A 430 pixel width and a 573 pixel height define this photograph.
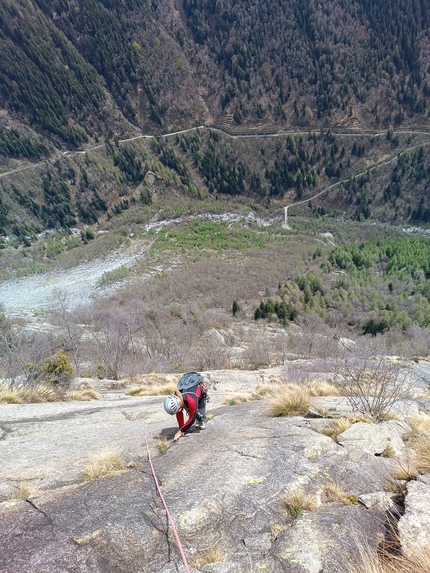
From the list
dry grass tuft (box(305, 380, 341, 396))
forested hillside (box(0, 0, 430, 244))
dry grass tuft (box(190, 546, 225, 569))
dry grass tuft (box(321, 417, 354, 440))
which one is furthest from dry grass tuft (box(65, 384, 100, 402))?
forested hillside (box(0, 0, 430, 244))

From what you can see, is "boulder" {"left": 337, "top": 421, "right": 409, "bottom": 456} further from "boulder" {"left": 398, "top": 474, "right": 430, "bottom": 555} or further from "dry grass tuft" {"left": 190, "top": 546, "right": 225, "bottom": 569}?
"dry grass tuft" {"left": 190, "top": 546, "right": 225, "bottom": 569}

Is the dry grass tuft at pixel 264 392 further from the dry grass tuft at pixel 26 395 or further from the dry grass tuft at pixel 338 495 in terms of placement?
the dry grass tuft at pixel 26 395

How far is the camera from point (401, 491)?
551cm

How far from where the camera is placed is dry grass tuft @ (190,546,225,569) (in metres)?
4.39

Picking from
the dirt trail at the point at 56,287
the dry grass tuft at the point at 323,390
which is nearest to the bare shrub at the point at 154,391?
the dry grass tuft at the point at 323,390

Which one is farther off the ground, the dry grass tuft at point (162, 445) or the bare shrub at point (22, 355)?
the dry grass tuft at point (162, 445)

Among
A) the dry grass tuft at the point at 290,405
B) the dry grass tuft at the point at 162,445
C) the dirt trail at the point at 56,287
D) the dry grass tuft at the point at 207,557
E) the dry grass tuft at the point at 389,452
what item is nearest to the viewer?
the dry grass tuft at the point at 207,557

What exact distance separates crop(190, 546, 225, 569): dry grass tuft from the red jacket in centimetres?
294

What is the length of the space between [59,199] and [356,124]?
278 feet

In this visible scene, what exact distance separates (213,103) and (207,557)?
390ft

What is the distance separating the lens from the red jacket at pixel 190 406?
729 centimetres

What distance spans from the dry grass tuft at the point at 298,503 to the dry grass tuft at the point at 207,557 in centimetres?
128

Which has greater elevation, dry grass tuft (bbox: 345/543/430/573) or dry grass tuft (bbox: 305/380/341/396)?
dry grass tuft (bbox: 345/543/430/573)

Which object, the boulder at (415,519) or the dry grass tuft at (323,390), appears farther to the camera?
the dry grass tuft at (323,390)
